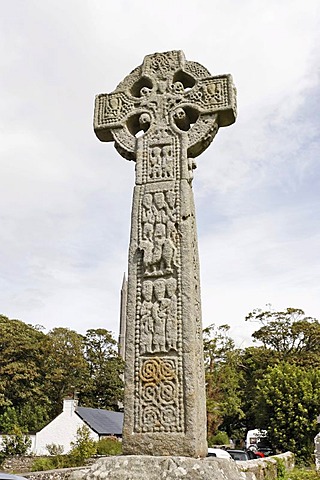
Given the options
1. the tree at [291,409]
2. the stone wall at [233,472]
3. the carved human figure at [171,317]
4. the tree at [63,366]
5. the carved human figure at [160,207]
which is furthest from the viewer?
the tree at [63,366]

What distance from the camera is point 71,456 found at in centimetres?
2088

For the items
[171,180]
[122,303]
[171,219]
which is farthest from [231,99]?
[122,303]

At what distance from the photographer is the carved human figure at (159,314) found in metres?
4.81

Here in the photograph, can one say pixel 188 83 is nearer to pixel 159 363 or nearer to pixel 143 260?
pixel 143 260

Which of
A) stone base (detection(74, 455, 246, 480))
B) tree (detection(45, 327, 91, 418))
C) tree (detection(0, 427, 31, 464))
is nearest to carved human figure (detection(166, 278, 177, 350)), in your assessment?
stone base (detection(74, 455, 246, 480))

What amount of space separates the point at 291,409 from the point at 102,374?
89.4 ft

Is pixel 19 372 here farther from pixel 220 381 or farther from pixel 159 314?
pixel 159 314

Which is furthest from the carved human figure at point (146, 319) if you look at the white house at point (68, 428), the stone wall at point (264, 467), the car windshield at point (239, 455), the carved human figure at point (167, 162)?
the white house at point (68, 428)

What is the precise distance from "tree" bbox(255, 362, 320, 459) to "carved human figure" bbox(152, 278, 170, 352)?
20441 millimetres

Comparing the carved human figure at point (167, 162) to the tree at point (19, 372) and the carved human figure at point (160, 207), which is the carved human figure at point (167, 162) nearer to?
the carved human figure at point (160, 207)

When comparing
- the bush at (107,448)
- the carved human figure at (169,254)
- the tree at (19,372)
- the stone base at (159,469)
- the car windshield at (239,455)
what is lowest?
the stone base at (159,469)

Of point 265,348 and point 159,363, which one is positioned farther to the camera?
point 265,348

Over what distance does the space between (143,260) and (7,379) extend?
38.3 metres

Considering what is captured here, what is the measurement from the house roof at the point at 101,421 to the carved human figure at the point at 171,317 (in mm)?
29512
